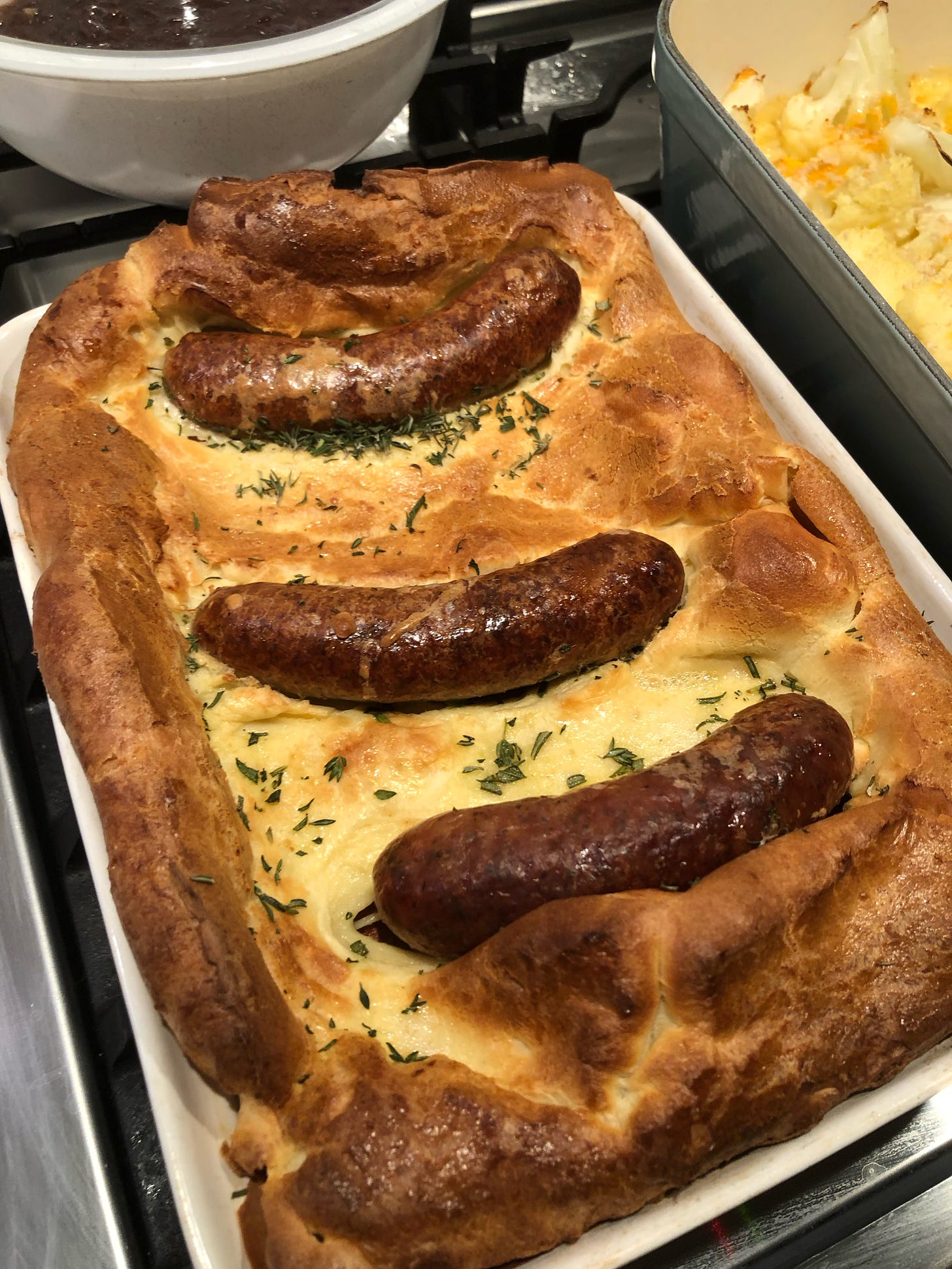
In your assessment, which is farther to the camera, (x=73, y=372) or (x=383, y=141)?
(x=383, y=141)

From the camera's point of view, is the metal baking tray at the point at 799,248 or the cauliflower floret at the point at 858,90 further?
the cauliflower floret at the point at 858,90

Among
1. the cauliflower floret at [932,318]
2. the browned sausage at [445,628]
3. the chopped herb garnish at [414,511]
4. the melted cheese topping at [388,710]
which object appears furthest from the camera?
the cauliflower floret at [932,318]

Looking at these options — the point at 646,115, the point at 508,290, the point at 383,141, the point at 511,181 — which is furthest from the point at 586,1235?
the point at 646,115

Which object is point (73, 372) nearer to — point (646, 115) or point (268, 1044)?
point (268, 1044)

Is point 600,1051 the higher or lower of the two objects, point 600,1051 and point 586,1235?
the higher

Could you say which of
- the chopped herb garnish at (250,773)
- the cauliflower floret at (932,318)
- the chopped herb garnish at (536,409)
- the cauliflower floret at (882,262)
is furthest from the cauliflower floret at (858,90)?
the chopped herb garnish at (250,773)

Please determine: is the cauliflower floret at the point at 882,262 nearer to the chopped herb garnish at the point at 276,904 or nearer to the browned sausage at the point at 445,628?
the browned sausage at the point at 445,628

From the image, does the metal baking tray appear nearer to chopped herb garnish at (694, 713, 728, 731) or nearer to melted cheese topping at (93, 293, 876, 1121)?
melted cheese topping at (93, 293, 876, 1121)

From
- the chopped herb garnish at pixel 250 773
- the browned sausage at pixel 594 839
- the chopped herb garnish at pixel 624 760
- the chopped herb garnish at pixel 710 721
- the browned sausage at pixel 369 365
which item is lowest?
the chopped herb garnish at pixel 710 721
